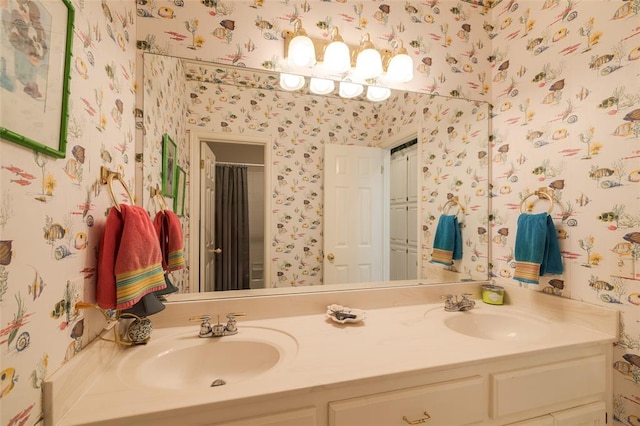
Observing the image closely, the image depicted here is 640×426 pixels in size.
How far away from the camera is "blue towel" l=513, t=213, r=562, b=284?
127cm

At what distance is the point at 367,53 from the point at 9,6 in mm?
1223

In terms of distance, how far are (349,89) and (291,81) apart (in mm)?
310

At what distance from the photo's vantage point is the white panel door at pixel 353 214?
1.54 m

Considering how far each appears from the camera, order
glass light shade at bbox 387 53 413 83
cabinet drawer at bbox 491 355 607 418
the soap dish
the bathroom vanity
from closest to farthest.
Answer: the bathroom vanity
cabinet drawer at bbox 491 355 607 418
the soap dish
glass light shade at bbox 387 53 413 83

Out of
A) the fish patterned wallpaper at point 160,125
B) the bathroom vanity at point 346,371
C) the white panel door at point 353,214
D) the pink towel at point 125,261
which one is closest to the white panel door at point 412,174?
the white panel door at point 353,214

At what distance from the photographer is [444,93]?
1.58 meters

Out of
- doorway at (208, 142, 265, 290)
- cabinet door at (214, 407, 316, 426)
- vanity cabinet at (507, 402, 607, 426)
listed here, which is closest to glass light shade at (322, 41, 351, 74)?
doorway at (208, 142, 265, 290)

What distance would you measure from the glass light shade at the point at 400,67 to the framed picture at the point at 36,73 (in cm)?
123

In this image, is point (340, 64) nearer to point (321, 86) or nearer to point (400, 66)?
point (321, 86)

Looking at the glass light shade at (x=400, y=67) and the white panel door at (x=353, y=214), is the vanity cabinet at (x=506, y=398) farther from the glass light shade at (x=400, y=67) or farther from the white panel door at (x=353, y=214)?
the glass light shade at (x=400, y=67)

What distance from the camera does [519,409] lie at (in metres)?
0.98

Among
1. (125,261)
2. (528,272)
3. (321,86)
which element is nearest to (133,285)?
(125,261)

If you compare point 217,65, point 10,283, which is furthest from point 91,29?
point 10,283

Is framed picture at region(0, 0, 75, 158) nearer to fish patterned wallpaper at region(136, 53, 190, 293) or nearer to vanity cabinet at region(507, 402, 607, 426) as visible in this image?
fish patterned wallpaper at region(136, 53, 190, 293)
